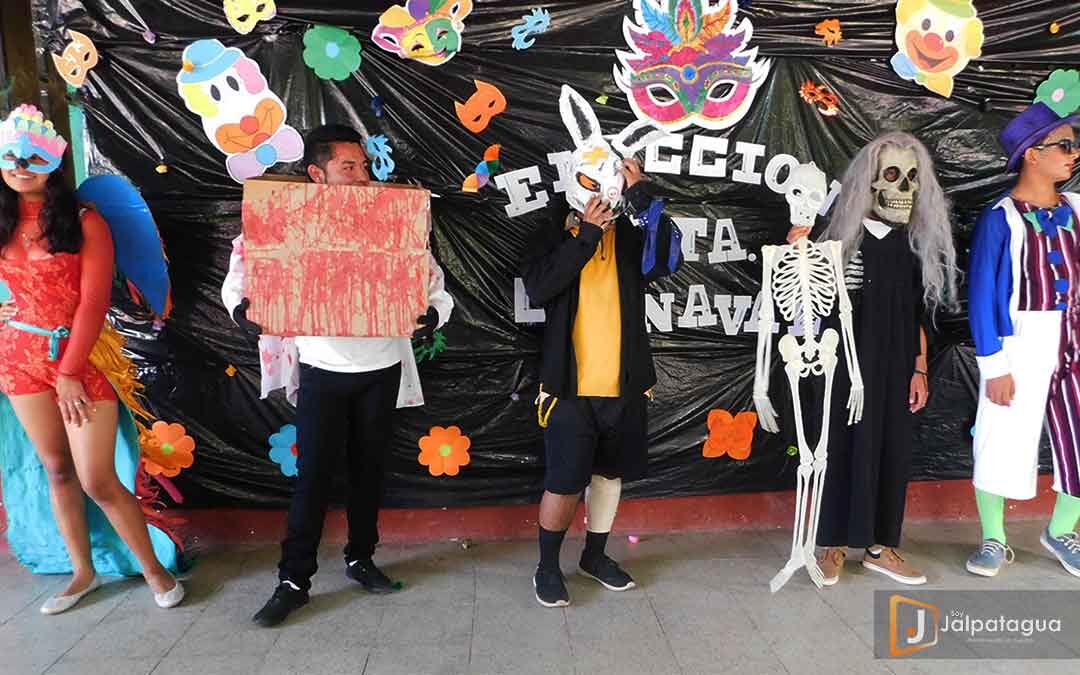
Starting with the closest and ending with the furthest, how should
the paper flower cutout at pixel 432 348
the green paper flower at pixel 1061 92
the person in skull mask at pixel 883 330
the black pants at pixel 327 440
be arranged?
1. the black pants at pixel 327 440
2. the person in skull mask at pixel 883 330
3. the paper flower cutout at pixel 432 348
4. the green paper flower at pixel 1061 92

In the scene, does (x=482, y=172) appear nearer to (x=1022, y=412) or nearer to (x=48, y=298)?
(x=48, y=298)

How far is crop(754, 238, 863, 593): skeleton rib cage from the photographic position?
2.75 meters

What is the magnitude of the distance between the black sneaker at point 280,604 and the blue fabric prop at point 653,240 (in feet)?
5.80

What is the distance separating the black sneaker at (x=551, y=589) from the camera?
8.95 feet

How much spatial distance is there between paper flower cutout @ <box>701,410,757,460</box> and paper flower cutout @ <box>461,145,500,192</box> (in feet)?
4.92

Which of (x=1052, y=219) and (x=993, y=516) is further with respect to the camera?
(x=993, y=516)

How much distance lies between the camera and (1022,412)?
3.01 metres

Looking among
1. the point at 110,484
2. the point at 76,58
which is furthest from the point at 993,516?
the point at 76,58

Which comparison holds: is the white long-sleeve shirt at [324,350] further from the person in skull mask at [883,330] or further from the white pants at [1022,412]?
the white pants at [1022,412]

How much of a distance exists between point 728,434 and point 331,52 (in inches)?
95.9

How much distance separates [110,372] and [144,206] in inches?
25.3

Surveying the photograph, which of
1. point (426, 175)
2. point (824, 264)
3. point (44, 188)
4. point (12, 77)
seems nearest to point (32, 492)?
point (44, 188)

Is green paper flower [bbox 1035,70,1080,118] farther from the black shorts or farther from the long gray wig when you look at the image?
the black shorts

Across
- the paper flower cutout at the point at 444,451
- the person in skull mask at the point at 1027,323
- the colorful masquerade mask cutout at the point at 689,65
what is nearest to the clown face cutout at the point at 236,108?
the paper flower cutout at the point at 444,451
